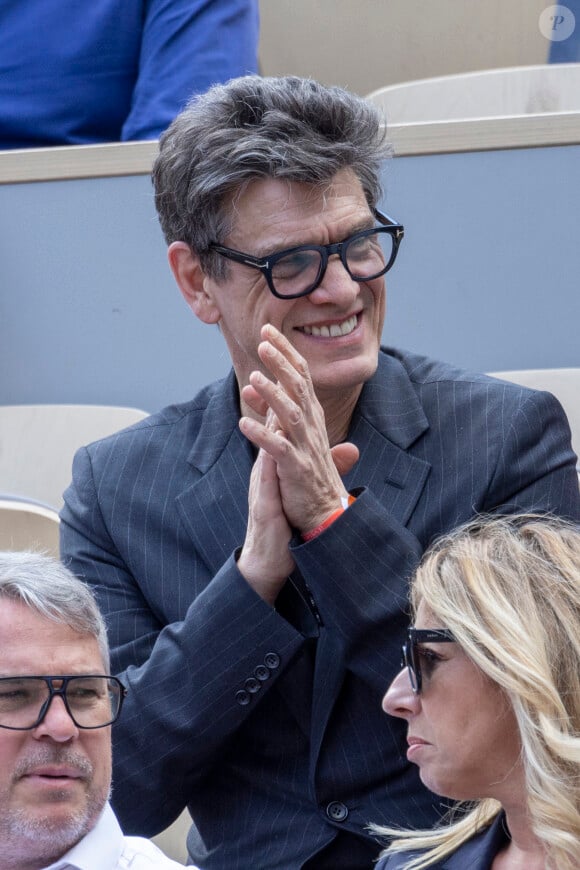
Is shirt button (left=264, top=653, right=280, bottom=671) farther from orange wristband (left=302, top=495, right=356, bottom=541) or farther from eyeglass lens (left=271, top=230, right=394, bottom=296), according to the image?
eyeglass lens (left=271, top=230, right=394, bottom=296)

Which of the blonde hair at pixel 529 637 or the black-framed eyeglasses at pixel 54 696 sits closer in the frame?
the blonde hair at pixel 529 637

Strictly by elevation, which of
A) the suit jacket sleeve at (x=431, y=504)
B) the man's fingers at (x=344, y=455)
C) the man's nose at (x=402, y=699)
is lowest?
the man's nose at (x=402, y=699)

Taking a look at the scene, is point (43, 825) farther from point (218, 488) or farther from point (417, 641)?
point (218, 488)

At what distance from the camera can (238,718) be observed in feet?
5.26

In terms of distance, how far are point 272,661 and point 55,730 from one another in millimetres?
346

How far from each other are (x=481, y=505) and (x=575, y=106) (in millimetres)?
1751

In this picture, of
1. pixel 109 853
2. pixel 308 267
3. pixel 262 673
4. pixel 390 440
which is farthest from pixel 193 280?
pixel 109 853

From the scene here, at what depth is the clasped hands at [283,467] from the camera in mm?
1509

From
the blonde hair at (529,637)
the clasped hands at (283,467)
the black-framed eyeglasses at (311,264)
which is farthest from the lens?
the black-framed eyeglasses at (311,264)

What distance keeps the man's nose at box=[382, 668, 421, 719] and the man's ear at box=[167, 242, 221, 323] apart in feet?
2.12

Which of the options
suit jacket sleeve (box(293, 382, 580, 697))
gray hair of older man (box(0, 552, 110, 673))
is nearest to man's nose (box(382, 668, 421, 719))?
suit jacket sleeve (box(293, 382, 580, 697))

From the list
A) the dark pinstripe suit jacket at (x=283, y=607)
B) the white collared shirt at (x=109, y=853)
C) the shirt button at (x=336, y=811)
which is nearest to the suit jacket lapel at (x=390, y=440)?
the dark pinstripe suit jacket at (x=283, y=607)

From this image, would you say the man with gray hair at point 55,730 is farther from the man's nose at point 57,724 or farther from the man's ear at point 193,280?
the man's ear at point 193,280

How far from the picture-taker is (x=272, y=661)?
1.59 m
